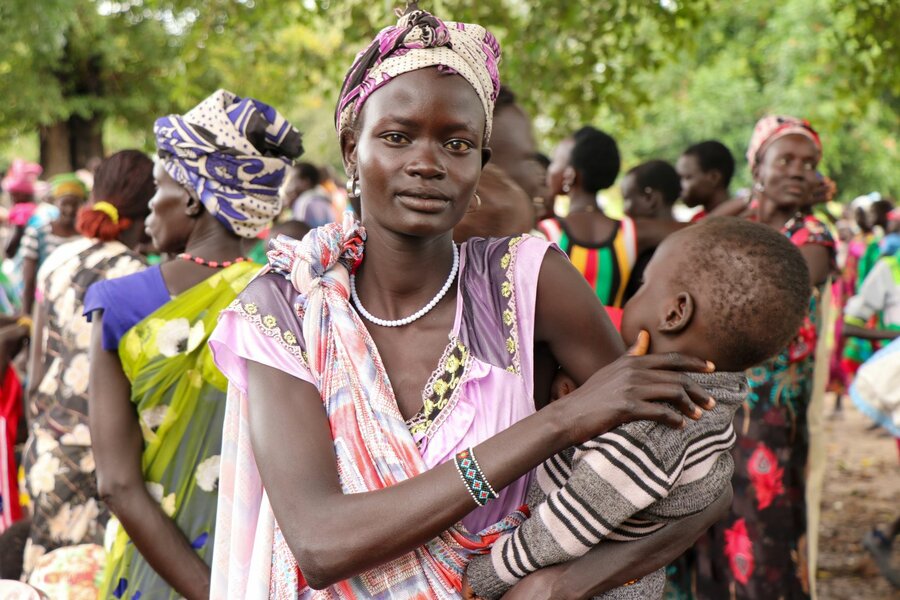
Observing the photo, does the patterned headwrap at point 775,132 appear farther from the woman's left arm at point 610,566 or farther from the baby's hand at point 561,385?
the woman's left arm at point 610,566

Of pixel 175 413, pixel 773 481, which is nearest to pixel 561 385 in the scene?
pixel 175 413

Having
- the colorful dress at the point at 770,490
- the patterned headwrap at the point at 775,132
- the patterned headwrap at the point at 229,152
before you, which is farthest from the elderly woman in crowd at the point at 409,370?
the patterned headwrap at the point at 775,132

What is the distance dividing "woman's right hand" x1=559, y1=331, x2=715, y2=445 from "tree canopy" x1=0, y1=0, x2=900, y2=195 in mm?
2916

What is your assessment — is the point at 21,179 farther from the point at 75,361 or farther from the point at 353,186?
the point at 353,186

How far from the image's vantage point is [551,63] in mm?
6422

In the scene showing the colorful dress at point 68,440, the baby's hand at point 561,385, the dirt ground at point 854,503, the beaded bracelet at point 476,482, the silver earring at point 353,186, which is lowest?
the dirt ground at point 854,503

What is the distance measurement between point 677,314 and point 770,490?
3.20 meters

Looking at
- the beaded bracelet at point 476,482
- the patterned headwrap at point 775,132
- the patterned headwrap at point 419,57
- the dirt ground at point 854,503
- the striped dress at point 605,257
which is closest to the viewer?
the beaded bracelet at point 476,482

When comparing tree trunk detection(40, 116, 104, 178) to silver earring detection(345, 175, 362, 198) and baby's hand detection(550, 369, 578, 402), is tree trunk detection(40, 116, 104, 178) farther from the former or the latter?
baby's hand detection(550, 369, 578, 402)

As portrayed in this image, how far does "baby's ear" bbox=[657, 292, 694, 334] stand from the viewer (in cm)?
A: 172

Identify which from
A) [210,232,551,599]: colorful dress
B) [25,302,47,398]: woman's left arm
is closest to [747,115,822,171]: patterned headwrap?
[210,232,551,599]: colorful dress

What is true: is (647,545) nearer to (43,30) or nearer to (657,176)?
(657,176)

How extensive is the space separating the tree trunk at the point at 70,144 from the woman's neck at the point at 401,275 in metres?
15.4

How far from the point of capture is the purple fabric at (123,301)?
2498 mm
